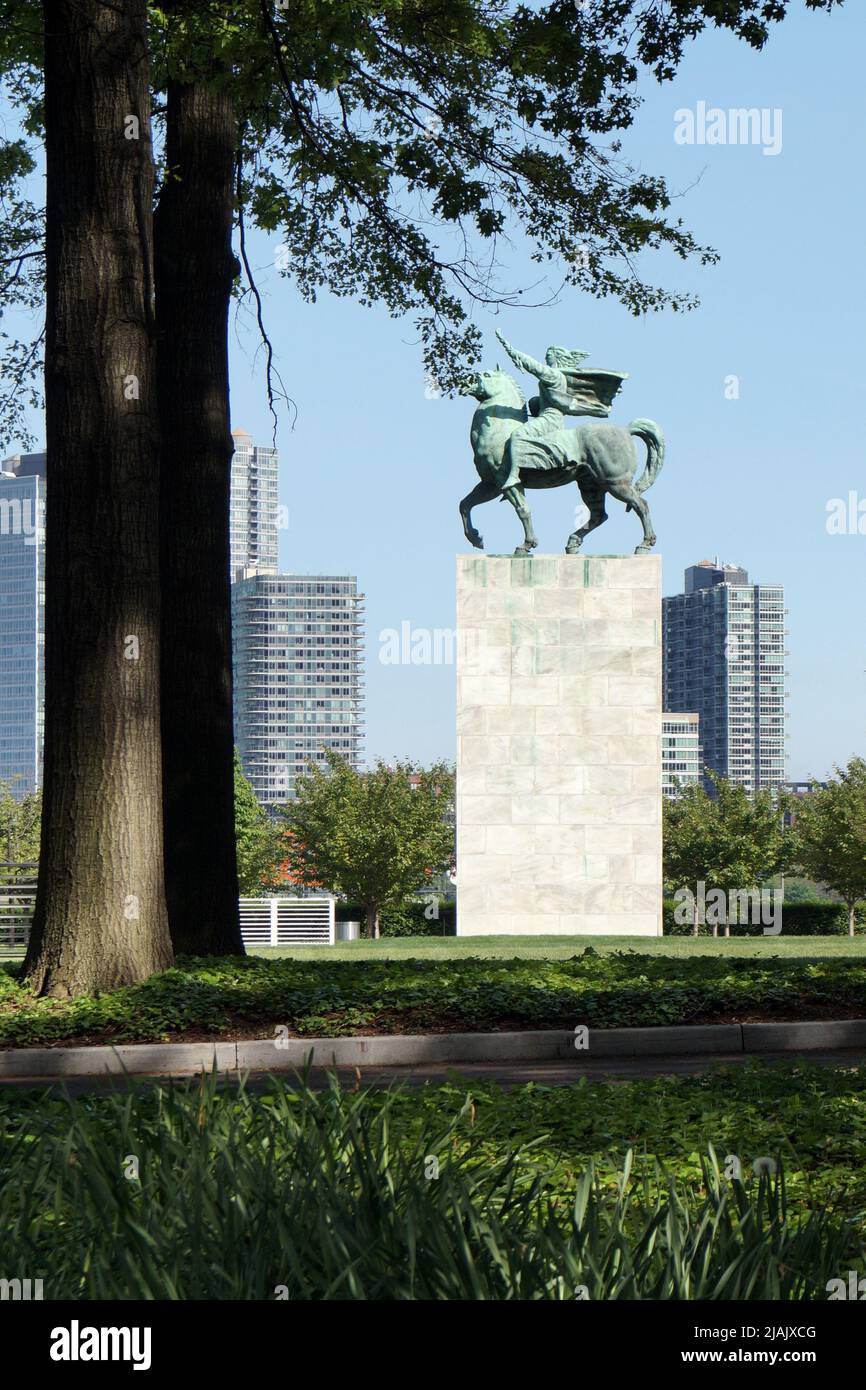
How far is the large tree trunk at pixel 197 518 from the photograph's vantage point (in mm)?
14133

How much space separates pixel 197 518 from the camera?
14.3 metres

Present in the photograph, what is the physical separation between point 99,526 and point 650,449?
818 inches

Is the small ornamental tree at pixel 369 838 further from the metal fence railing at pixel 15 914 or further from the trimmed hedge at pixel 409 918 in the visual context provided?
the metal fence railing at pixel 15 914

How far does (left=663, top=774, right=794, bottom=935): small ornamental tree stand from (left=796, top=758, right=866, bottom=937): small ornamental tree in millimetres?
802

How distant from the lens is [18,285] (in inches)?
822

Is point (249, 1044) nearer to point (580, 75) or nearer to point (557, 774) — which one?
point (580, 75)

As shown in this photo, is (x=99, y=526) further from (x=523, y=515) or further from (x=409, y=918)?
(x=409, y=918)

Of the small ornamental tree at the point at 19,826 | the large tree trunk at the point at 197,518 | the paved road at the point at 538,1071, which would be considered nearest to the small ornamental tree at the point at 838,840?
the small ornamental tree at the point at 19,826

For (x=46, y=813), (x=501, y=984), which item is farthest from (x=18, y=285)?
(x=501, y=984)

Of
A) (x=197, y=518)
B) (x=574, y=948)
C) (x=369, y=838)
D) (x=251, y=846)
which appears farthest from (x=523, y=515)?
(x=251, y=846)

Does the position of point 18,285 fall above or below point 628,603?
above

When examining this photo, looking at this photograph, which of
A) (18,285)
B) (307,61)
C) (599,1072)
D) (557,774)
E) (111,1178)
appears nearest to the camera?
(111,1178)

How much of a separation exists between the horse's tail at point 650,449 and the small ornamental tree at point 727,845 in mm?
20027

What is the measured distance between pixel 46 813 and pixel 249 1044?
274 centimetres
